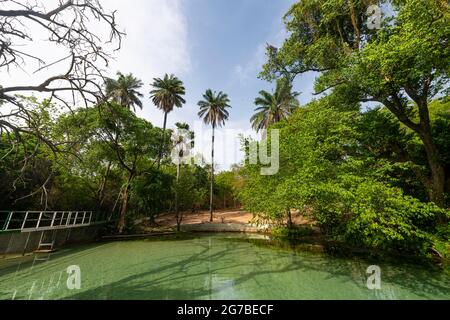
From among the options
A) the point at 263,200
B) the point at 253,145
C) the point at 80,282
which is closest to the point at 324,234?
the point at 263,200

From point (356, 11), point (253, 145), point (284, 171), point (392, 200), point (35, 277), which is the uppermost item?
point (356, 11)

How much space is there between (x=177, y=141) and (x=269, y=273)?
23.8 metres

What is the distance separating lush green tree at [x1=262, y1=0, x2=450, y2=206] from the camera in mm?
7012

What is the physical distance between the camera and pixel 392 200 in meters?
8.05

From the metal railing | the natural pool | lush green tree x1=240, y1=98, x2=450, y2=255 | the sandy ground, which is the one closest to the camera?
the natural pool

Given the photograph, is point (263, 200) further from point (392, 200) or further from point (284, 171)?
point (392, 200)

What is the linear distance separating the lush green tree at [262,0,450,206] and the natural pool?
4896mm

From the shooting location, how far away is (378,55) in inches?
308

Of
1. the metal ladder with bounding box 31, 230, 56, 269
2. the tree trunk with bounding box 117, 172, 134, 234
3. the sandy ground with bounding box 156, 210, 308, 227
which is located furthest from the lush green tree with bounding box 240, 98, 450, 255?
the tree trunk with bounding box 117, 172, 134, 234

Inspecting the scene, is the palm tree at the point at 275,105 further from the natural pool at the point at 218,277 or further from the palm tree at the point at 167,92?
the natural pool at the point at 218,277

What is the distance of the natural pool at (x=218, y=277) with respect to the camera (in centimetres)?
695

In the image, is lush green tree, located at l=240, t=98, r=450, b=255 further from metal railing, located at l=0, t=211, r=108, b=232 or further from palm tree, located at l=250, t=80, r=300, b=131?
palm tree, located at l=250, t=80, r=300, b=131

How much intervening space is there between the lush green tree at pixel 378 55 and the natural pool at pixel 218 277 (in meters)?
4.90
